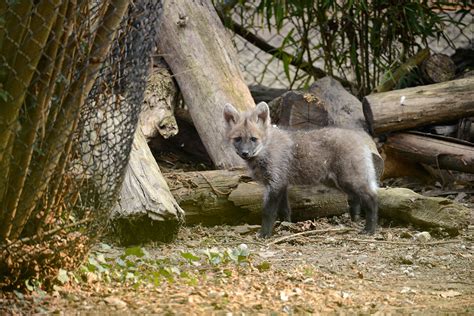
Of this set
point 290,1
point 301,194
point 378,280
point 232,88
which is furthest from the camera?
point 290,1

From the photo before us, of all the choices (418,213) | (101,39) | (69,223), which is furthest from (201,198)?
(101,39)

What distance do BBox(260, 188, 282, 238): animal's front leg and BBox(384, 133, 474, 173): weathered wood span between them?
158 cm

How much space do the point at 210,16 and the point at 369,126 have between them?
1.60 meters

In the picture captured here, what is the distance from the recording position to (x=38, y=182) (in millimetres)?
3467

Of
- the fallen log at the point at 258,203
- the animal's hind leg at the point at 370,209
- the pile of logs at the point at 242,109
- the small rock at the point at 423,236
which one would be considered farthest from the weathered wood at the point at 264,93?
the small rock at the point at 423,236

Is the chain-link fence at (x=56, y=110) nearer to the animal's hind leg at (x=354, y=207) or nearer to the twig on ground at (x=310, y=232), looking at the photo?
the twig on ground at (x=310, y=232)

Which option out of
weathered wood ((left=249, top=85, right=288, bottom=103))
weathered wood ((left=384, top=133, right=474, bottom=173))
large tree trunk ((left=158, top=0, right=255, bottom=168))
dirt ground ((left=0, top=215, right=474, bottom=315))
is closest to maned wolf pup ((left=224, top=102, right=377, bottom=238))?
large tree trunk ((left=158, top=0, right=255, bottom=168))

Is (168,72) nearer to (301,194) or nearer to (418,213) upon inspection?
(301,194)

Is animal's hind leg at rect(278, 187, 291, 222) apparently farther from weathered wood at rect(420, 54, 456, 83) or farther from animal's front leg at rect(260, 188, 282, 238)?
weathered wood at rect(420, 54, 456, 83)

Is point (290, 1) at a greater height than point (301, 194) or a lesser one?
greater

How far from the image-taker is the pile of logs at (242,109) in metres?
5.95

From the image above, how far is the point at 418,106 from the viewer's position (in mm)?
7121

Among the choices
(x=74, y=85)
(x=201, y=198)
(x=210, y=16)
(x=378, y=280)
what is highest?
(x=210, y=16)

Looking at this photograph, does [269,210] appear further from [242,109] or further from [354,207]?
[242,109]
